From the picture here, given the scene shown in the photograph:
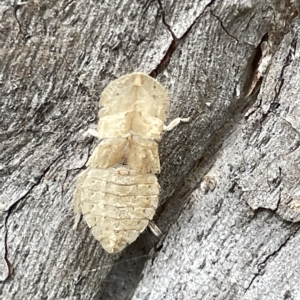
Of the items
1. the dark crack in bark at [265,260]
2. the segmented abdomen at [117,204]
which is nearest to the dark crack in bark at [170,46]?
the segmented abdomen at [117,204]

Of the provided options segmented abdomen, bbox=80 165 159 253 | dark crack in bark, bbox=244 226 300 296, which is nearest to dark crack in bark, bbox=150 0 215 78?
segmented abdomen, bbox=80 165 159 253

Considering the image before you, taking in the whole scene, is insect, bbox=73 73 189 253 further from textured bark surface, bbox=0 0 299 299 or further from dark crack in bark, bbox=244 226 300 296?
dark crack in bark, bbox=244 226 300 296

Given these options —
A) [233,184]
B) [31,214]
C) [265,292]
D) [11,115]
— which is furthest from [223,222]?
[11,115]

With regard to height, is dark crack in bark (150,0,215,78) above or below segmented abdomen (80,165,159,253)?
above

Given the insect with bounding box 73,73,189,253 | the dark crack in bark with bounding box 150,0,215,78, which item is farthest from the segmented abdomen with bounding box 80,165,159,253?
the dark crack in bark with bounding box 150,0,215,78

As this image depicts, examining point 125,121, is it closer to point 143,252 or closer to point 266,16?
point 143,252

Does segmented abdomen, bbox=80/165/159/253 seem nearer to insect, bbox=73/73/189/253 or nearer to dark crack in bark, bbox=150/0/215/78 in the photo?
insect, bbox=73/73/189/253
